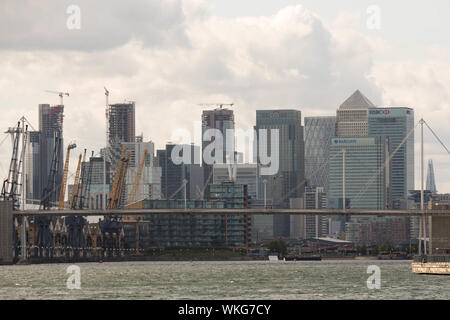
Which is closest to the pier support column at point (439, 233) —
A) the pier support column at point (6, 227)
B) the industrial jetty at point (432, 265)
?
the industrial jetty at point (432, 265)

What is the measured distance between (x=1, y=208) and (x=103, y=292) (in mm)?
93840

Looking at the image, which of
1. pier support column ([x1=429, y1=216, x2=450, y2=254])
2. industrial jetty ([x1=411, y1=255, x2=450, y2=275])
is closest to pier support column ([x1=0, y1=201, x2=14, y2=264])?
pier support column ([x1=429, y1=216, x2=450, y2=254])

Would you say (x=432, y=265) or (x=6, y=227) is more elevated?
(x=6, y=227)

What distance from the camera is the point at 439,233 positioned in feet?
424

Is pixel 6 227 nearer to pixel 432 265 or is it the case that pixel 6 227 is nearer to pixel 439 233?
pixel 439 233

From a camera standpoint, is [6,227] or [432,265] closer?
[432,265]

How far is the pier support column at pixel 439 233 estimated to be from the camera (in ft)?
413

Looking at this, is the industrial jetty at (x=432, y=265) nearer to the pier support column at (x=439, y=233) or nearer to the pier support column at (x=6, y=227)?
the pier support column at (x=439, y=233)

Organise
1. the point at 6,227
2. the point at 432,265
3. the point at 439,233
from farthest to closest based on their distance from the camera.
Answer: the point at 6,227, the point at 439,233, the point at 432,265

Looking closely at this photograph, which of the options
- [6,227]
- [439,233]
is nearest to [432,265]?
[439,233]

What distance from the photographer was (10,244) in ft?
523
